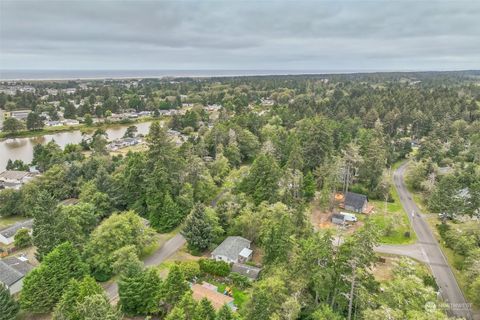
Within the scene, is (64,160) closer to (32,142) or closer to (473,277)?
(32,142)

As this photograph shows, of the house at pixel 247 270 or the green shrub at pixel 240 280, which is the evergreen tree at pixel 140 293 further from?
the house at pixel 247 270

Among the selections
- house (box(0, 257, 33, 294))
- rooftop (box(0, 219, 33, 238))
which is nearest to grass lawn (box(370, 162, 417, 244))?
house (box(0, 257, 33, 294))

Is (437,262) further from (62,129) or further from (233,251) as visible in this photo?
(62,129)

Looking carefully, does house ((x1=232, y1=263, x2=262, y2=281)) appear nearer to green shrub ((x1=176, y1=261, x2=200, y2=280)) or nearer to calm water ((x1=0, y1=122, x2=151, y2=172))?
green shrub ((x1=176, y1=261, x2=200, y2=280))

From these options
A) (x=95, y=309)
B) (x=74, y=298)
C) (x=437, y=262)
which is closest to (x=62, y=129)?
(x=74, y=298)

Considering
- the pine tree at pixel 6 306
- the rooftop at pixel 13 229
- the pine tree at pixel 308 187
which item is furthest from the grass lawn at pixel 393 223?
the rooftop at pixel 13 229

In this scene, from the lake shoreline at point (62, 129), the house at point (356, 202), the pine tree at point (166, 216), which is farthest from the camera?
the lake shoreline at point (62, 129)
